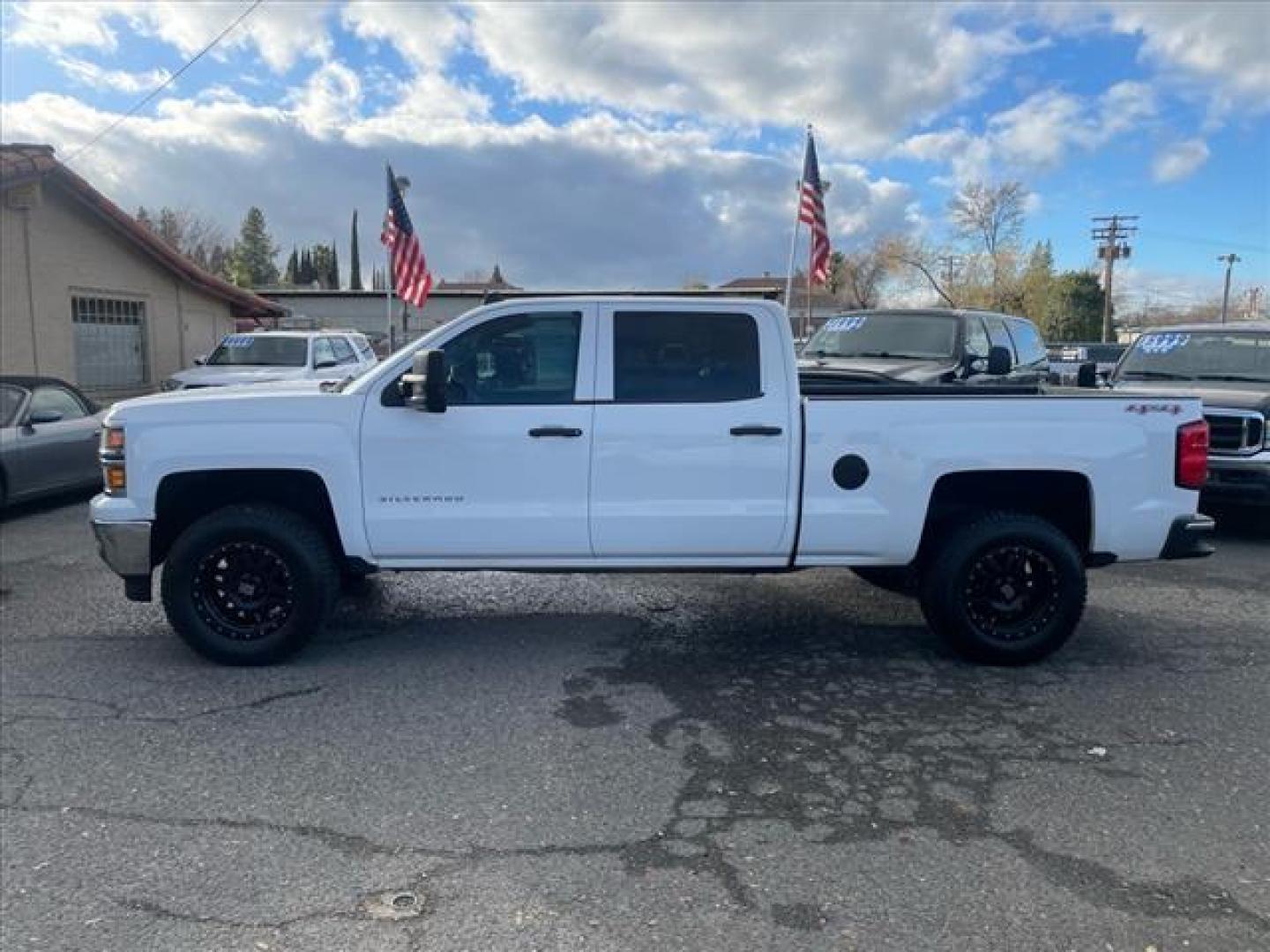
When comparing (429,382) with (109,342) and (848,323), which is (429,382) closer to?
(848,323)

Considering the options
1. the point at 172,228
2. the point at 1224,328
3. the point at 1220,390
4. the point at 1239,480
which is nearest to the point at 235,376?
the point at 1220,390

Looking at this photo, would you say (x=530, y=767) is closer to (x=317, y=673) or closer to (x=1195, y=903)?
(x=317, y=673)

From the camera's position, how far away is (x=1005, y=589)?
205 inches

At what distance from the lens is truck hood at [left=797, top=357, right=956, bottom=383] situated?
8703 mm

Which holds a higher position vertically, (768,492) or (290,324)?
(290,324)

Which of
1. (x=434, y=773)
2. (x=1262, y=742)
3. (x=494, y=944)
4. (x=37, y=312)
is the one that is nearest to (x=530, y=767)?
A: (x=434, y=773)

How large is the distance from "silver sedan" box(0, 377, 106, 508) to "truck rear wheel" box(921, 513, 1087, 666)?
8396 mm

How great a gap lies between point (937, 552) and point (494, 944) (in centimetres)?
328

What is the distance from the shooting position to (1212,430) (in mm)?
8445

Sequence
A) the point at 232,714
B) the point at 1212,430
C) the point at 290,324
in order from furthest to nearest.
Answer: the point at 290,324, the point at 1212,430, the point at 232,714

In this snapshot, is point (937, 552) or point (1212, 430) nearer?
point (937, 552)

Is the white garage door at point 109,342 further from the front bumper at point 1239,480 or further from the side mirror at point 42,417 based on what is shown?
the front bumper at point 1239,480

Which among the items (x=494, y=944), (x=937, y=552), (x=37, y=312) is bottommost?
(x=494, y=944)

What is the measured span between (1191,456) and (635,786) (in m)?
3.45
